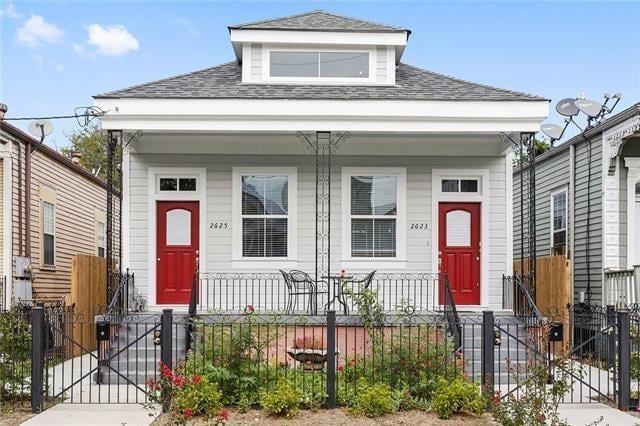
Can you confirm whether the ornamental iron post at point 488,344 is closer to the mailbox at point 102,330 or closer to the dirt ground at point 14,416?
the mailbox at point 102,330

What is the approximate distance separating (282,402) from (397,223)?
6.58 metres

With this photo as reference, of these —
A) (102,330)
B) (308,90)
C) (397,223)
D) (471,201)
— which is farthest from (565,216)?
(102,330)

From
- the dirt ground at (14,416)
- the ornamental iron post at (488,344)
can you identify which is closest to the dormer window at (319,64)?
the ornamental iron post at (488,344)

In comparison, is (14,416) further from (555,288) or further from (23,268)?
(555,288)

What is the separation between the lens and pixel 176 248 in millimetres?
14391

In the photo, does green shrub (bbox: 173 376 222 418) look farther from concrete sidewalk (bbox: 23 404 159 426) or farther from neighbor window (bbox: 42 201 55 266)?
neighbor window (bbox: 42 201 55 266)

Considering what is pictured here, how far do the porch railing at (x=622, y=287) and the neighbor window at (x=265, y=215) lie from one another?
596cm

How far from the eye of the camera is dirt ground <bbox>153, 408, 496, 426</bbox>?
8188 millimetres

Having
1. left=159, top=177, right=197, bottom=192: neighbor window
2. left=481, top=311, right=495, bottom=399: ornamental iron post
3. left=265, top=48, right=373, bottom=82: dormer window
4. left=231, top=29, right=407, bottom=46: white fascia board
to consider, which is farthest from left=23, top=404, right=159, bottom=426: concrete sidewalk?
left=231, top=29, right=407, bottom=46: white fascia board

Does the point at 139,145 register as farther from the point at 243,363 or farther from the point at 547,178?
the point at 547,178

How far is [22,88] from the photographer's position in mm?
29031

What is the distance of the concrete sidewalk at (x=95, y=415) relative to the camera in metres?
8.28

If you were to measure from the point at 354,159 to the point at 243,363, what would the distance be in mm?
6324

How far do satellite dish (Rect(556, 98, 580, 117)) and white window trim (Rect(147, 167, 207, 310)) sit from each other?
23.4 feet
